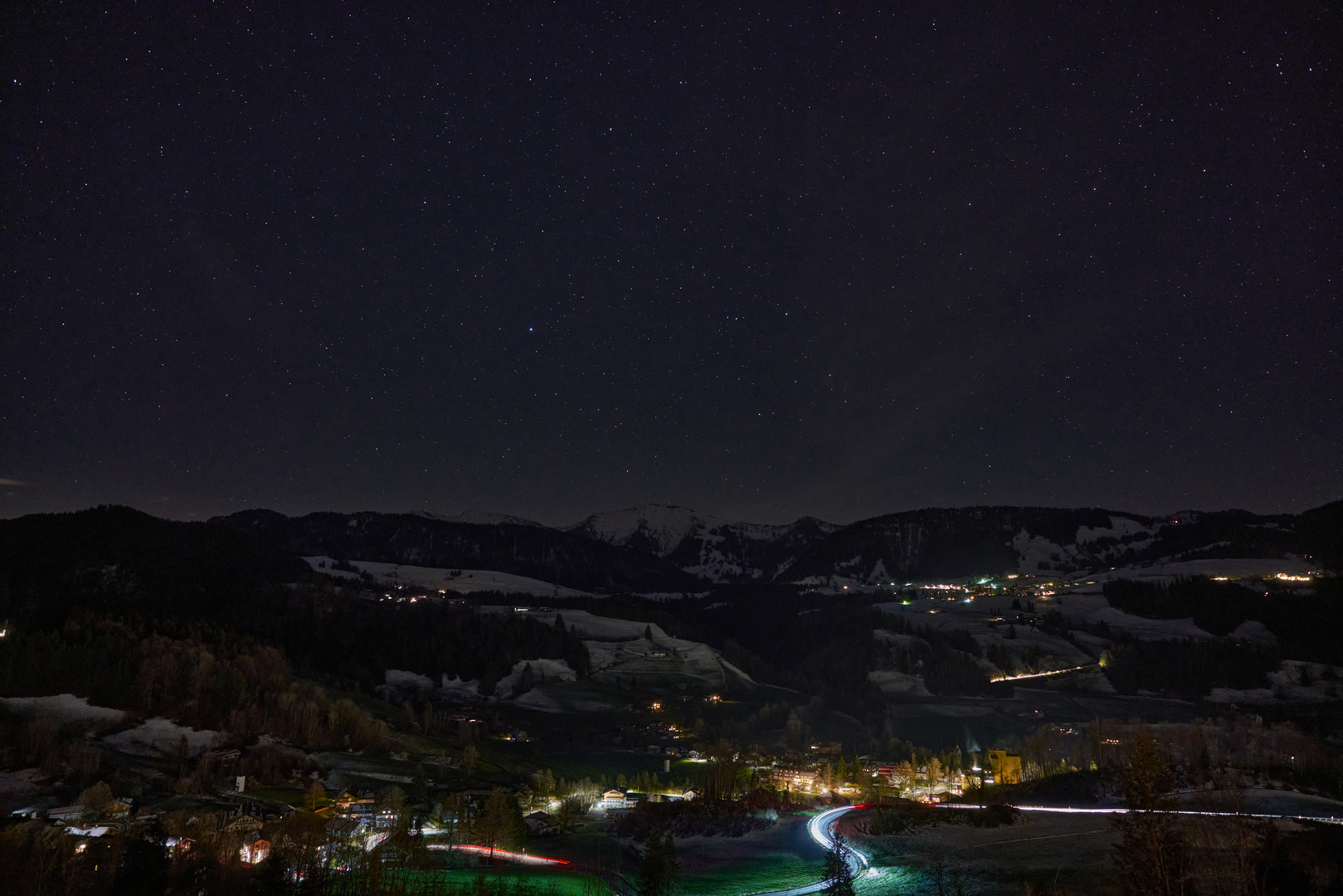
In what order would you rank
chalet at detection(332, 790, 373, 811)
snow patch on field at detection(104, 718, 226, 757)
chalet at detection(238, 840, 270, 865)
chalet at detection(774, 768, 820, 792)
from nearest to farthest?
chalet at detection(238, 840, 270, 865), chalet at detection(332, 790, 373, 811), chalet at detection(774, 768, 820, 792), snow patch on field at detection(104, 718, 226, 757)

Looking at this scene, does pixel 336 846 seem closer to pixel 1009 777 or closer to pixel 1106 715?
pixel 1009 777

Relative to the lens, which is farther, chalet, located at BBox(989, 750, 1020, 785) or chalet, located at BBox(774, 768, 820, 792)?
chalet, located at BBox(774, 768, 820, 792)

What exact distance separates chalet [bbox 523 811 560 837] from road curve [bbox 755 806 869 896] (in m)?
28.0

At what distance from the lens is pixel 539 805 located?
336 ft

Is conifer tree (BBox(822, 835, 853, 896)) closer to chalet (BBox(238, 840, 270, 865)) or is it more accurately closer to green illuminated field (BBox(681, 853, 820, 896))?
green illuminated field (BBox(681, 853, 820, 896))

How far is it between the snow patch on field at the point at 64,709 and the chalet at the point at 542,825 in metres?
82.3

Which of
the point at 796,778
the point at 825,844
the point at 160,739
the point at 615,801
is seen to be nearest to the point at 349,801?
the point at 615,801

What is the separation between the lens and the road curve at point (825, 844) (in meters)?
52.6

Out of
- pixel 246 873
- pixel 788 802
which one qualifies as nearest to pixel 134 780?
pixel 246 873

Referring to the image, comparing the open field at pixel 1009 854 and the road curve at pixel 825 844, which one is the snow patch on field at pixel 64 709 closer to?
the road curve at pixel 825 844

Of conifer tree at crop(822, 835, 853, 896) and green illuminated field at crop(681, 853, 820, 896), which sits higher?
conifer tree at crop(822, 835, 853, 896)

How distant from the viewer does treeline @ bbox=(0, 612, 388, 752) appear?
133125mm

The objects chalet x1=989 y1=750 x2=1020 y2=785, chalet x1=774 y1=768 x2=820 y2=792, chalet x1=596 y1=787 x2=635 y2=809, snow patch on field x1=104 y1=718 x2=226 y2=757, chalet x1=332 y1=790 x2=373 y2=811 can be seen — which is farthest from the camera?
snow patch on field x1=104 y1=718 x2=226 y2=757

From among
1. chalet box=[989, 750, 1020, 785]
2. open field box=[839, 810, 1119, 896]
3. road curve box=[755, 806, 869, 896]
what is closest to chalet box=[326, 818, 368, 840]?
road curve box=[755, 806, 869, 896]
